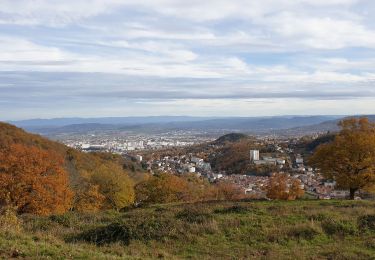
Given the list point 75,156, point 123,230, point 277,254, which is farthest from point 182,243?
point 75,156

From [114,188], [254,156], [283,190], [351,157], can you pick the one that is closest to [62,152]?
[114,188]

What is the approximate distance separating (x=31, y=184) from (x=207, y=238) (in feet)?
60.2

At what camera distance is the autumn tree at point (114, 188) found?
39375 millimetres

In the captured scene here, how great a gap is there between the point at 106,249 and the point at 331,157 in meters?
19.4

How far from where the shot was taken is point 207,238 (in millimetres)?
11797

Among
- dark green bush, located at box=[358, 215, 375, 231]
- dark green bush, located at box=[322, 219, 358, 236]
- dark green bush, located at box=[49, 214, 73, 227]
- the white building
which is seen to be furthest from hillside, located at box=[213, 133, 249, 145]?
dark green bush, located at box=[322, 219, 358, 236]

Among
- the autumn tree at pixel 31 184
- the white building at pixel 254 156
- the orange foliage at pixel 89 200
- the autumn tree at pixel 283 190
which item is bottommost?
the white building at pixel 254 156

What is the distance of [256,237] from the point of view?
39.0ft

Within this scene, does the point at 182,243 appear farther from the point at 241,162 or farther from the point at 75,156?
the point at 241,162

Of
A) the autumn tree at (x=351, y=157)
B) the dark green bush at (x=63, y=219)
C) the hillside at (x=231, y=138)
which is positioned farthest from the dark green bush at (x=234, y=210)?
the hillside at (x=231, y=138)

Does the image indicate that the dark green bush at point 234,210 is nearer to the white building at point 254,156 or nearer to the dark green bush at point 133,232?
the dark green bush at point 133,232

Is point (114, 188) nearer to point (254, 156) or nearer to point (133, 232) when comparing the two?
point (133, 232)

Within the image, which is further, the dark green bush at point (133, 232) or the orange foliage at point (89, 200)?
the orange foliage at point (89, 200)

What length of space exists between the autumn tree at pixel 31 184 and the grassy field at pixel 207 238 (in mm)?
12301
